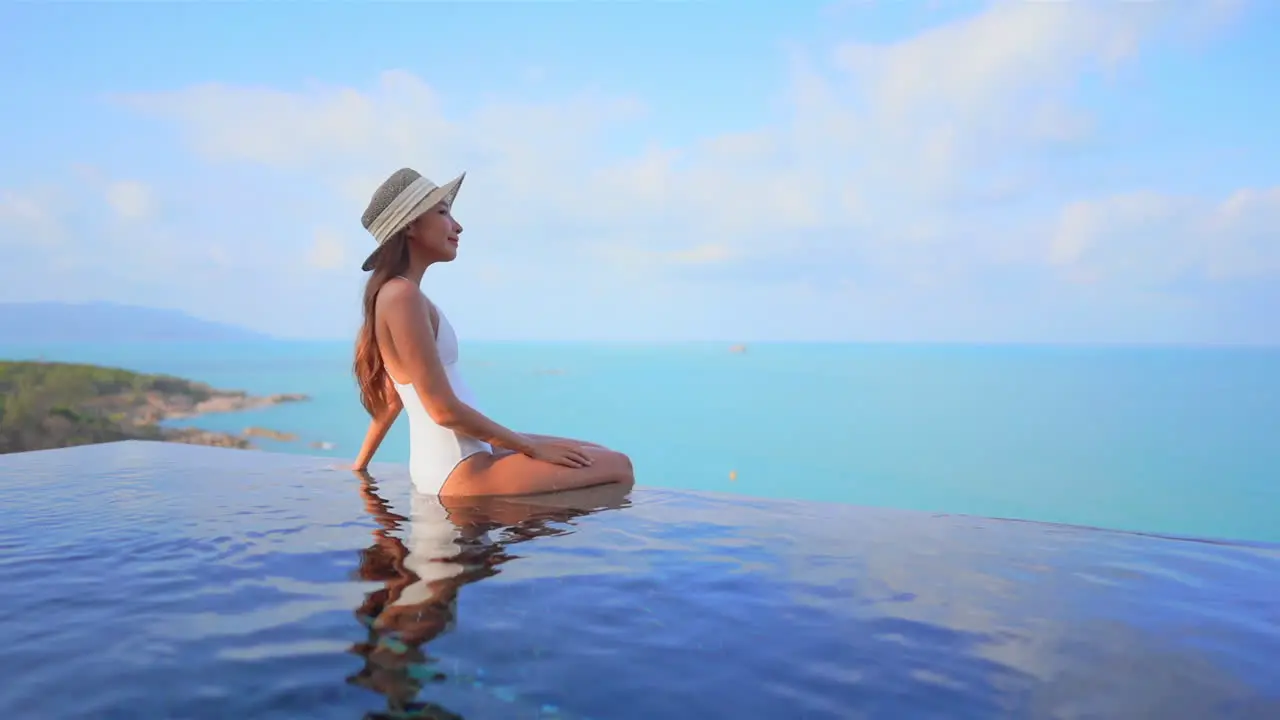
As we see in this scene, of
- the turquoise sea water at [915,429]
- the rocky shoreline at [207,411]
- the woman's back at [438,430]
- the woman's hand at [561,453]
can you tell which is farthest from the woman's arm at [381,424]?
the turquoise sea water at [915,429]

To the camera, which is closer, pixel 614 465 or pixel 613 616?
pixel 613 616

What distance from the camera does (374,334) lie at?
12.4 ft

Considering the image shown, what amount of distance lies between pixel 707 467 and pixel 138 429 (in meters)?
38.2

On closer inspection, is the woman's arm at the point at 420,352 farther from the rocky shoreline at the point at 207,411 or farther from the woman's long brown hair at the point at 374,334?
the rocky shoreline at the point at 207,411

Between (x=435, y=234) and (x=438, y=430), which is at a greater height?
Result: (x=435, y=234)

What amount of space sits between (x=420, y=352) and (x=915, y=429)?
72990 millimetres

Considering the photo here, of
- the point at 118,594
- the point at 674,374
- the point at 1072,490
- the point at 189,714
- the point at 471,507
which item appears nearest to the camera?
the point at 189,714

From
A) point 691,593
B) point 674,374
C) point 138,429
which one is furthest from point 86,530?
point 674,374

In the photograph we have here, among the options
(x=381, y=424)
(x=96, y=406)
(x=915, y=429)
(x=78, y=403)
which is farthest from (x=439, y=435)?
(x=915, y=429)

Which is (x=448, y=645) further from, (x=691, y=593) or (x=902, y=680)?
(x=902, y=680)

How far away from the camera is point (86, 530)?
11.8 feet

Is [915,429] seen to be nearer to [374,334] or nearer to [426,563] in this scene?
[374,334]

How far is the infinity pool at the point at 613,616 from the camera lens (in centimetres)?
181

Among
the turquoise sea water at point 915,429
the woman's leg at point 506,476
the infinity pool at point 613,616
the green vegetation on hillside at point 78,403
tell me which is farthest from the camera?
the turquoise sea water at point 915,429
